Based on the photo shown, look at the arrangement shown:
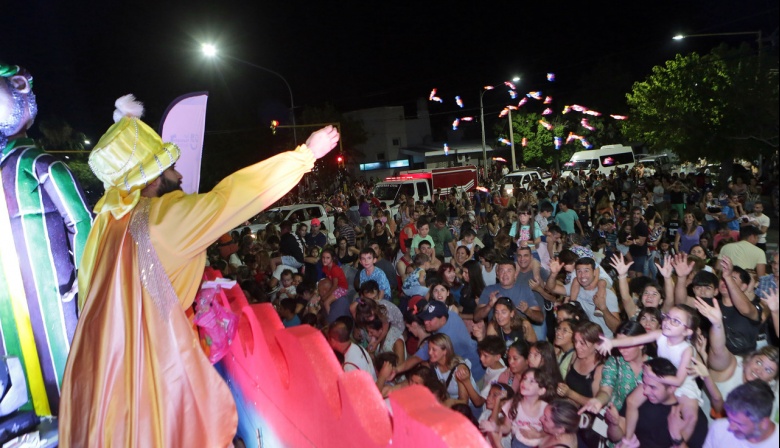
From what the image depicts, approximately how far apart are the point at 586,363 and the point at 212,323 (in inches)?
113

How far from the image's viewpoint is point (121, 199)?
280 cm

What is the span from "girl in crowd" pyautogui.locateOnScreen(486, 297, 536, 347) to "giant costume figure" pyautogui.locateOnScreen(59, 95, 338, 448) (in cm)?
338

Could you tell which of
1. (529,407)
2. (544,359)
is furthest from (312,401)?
(544,359)

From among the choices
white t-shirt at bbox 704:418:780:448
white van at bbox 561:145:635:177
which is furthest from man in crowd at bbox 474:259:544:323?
white van at bbox 561:145:635:177

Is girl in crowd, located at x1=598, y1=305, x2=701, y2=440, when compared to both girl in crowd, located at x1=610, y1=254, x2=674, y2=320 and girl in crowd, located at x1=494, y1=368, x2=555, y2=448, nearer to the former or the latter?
girl in crowd, located at x1=494, y1=368, x2=555, y2=448

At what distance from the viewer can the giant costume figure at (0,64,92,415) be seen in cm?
332

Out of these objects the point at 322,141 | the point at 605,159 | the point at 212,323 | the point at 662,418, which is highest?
the point at 322,141

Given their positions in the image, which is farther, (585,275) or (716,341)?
(585,275)

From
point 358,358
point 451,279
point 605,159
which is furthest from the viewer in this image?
point 605,159

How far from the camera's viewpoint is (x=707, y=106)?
19.7 metres

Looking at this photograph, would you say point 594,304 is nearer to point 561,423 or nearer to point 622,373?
point 622,373

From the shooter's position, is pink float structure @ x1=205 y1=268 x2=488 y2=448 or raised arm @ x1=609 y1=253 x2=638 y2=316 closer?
pink float structure @ x1=205 y1=268 x2=488 y2=448

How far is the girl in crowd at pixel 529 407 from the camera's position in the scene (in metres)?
4.08

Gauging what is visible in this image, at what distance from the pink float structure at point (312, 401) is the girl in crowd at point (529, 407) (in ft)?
4.55
